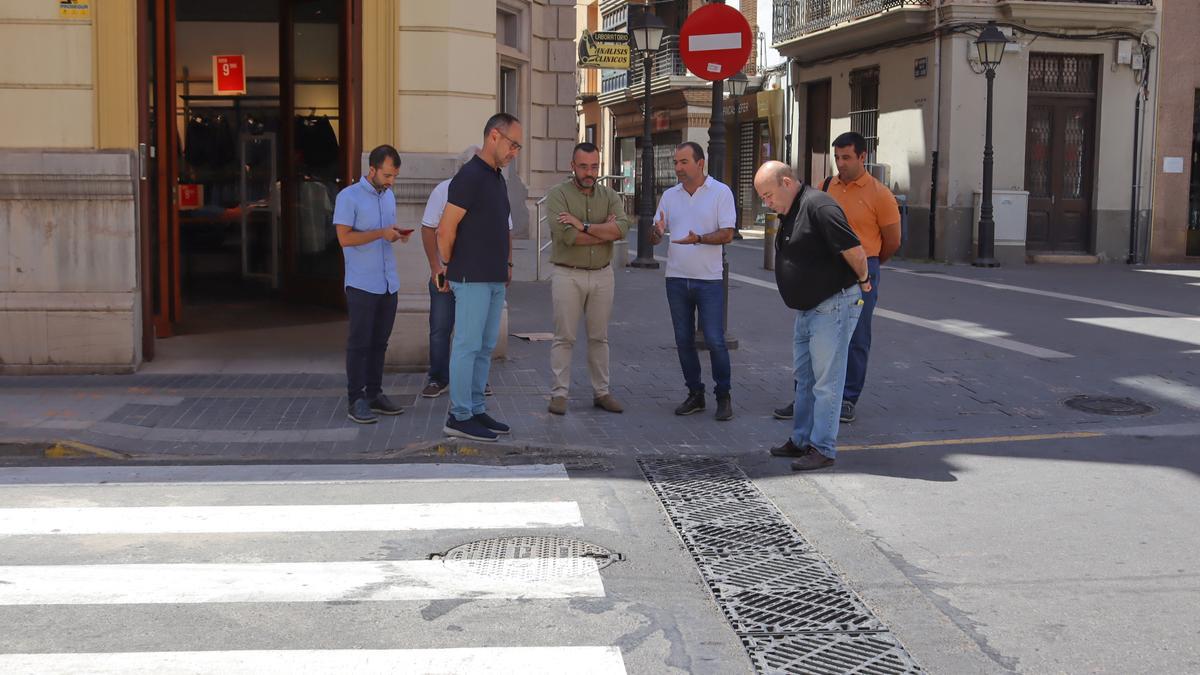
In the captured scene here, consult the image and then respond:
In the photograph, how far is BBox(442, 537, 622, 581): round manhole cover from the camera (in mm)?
5355

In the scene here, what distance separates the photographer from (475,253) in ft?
26.5

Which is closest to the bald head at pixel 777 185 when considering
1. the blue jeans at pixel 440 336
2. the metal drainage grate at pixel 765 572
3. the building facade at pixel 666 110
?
the metal drainage grate at pixel 765 572

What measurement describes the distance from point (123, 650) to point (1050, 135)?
23.9m

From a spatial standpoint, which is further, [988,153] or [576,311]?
[988,153]

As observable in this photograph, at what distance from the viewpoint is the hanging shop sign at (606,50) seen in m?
23.4

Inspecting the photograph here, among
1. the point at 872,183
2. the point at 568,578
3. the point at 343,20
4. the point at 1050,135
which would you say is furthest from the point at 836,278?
the point at 1050,135

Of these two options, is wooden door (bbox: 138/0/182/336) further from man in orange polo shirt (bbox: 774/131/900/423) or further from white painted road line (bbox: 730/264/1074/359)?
white painted road line (bbox: 730/264/1074/359)

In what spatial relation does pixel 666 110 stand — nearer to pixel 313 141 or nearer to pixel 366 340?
pixel 313 141

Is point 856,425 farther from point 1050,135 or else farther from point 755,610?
point 1050,135

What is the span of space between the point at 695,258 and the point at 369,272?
2.18 m

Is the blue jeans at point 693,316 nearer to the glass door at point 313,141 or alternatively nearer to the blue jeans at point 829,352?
the blue jeans at point 829,352

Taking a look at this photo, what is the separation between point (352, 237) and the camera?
8727 mm

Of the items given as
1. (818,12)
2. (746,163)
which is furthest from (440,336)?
(746,163)

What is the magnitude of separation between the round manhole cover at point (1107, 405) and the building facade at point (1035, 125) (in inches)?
605
